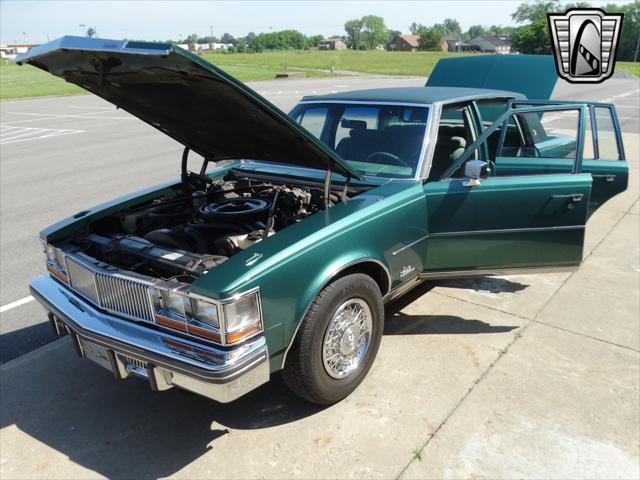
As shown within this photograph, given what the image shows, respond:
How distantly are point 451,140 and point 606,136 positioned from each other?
1.42 metres

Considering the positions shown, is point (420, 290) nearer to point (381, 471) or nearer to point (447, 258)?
point (447, 258)

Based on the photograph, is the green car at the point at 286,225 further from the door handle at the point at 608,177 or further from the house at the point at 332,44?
the house at the point at 332,44

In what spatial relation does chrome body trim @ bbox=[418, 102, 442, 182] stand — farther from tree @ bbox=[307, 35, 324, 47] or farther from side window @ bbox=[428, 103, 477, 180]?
tree @ bbox=[307, 35, 324, 47]

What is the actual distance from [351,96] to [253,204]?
1455mm

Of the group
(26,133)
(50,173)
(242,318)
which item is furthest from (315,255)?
(26,133)

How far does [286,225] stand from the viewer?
339 centimetres

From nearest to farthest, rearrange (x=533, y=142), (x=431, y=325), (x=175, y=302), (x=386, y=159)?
(x=175, y=302) → (x=386, y=159) → (x=431, y=325) → (x=533, y=142)

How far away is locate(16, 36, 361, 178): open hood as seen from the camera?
95.8 inches

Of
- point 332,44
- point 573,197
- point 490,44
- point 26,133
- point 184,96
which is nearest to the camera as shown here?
point 184,96

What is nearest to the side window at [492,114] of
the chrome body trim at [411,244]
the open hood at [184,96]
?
the chrome body trim at [411,244]

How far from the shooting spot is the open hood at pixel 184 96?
7.98 ft

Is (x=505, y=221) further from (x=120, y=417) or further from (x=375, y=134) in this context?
(x=120, y=417)

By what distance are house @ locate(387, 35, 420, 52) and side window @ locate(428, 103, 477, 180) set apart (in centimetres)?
13801

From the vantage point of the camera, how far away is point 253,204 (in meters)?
3.58
